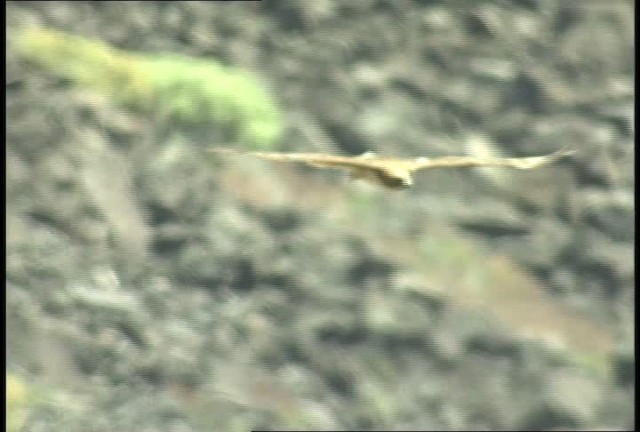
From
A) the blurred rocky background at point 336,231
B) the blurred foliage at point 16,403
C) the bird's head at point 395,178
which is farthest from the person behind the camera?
the blurred rocky background at point 336,231

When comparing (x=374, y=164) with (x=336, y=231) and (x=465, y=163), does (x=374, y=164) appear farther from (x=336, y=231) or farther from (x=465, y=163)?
(x=336, y=231)

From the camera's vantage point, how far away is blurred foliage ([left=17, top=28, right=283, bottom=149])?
1.85 m

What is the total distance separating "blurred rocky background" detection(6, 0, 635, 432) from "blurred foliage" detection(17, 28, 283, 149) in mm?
22

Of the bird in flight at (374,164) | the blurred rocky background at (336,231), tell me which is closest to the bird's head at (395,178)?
the bird in flight at (374,164)

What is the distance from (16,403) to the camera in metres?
1.70

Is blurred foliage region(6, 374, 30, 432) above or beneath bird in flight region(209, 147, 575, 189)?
above

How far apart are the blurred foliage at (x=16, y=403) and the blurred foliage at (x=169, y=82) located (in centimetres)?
56

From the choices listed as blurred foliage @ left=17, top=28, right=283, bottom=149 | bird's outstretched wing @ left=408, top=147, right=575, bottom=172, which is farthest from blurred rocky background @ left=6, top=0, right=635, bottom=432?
bird's outstretched wing @ left=408, top=147, right=575, bottom=172

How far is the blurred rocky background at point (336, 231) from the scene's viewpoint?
1809mm

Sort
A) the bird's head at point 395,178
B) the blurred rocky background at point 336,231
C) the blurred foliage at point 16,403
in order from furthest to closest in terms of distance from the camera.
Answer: the blurred rocky background at point 336,231
the blurred foliage at point 16,403
the bird's head at point 395,178

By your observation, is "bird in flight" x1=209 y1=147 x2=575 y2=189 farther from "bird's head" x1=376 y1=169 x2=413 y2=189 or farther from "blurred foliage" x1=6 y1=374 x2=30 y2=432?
"blurred foliage" x1=6 y1=374 x2=30 y2=432

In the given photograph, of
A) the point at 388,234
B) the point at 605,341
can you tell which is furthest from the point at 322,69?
the point at 605,341

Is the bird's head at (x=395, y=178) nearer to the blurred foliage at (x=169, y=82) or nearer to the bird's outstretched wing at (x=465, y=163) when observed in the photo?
the bird's outstretched wing at (x=465, y=163)

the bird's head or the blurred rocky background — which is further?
the blurred rocky background
